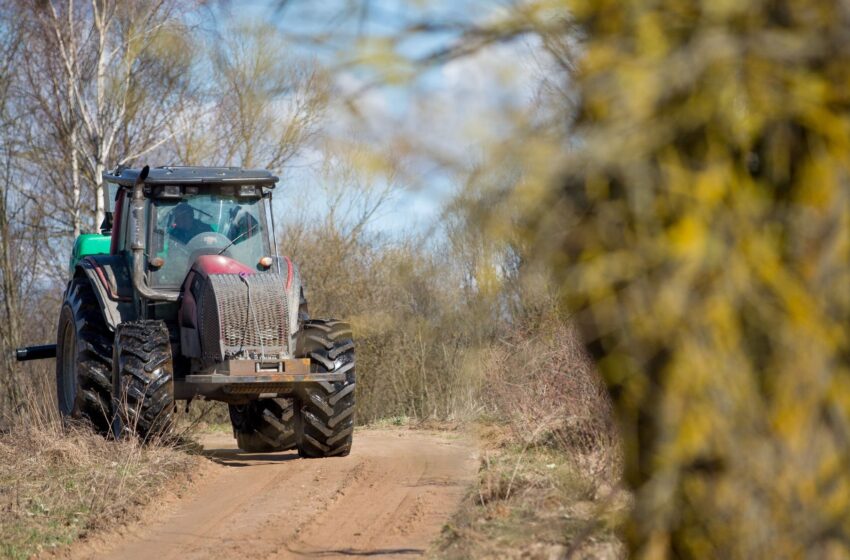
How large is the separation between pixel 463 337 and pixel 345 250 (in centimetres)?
2034

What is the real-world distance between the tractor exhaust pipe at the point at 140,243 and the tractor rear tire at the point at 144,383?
2.45ft

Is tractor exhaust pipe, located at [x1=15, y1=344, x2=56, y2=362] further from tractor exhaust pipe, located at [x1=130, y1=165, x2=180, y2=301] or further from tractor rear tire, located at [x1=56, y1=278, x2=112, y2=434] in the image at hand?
tractor exhaust pipe, located at [x1=130, y1=165, x2=180, y2=301]

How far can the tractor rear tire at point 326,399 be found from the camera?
10.7 m

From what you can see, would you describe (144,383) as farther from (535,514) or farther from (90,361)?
(535,514)

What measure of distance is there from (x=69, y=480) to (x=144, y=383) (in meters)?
1.50

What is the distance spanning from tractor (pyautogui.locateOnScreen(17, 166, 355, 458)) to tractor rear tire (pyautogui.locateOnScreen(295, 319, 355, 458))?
0.04 ft

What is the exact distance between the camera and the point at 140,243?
36.1ft

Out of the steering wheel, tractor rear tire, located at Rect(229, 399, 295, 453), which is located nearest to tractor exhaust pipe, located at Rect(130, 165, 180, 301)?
the steering wheel

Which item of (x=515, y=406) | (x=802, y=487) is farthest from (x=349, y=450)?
(x=802, y=487)

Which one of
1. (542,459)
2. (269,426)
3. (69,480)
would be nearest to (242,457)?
(269,426)

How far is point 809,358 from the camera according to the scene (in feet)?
8.85

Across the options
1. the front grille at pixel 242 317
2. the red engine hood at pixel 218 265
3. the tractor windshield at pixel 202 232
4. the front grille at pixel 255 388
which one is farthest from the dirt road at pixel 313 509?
the tractor windshield at pixel 202 232

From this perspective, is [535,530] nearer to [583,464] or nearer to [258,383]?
[583,464]

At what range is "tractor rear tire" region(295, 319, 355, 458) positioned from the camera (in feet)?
35.1
